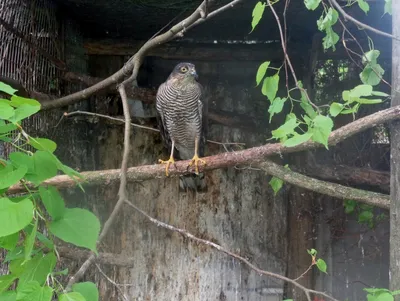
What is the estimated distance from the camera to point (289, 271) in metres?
3.53

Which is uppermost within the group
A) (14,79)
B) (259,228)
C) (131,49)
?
(131,49)

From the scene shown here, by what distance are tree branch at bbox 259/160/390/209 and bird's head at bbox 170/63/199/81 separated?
0.96 m

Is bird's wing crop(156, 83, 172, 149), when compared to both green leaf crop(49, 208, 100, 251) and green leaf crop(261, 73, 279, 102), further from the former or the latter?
green leaf crop(49, 208, 100, 251)

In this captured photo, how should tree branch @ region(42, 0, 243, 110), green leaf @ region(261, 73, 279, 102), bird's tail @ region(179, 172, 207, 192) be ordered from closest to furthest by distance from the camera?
green leaf @ region(261, 73, 279, 102), tree branch @ region(42, 0, 243, 110), bird's tail @ region(179, 172, 207, 192)

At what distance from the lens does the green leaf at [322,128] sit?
159 cm

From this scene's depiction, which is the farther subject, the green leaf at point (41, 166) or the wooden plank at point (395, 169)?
the wooden plank at point (395, 169)

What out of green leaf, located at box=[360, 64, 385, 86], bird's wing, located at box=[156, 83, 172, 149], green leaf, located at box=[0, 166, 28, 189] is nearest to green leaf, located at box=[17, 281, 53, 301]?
green leaf, located at box=[0, 166, 28, 189]

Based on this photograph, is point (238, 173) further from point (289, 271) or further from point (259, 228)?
point (289, 271)

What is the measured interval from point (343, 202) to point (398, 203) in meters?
1.41

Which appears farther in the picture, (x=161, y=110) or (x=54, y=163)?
(x=161, y=110)

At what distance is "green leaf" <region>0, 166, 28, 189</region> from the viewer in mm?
1108

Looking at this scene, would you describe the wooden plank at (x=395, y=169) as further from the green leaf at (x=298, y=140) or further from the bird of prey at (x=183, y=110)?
the bird of prey at (x=183, y=110)

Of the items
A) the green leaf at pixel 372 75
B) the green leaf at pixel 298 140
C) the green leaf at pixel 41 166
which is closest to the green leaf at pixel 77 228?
the green leaf at pixel 41 166

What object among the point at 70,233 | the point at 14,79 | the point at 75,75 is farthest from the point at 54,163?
the point at 75,75
